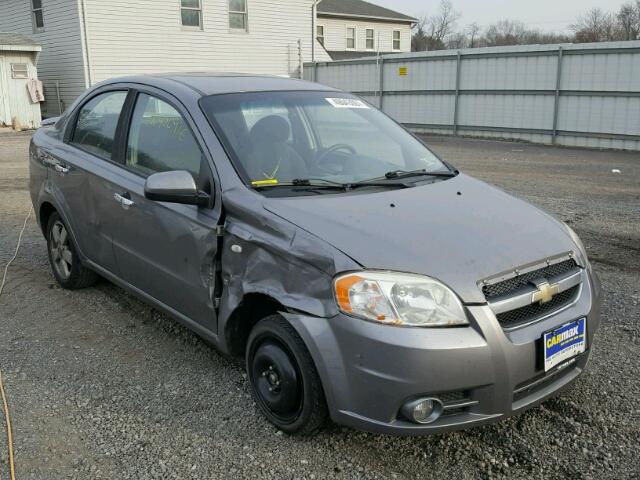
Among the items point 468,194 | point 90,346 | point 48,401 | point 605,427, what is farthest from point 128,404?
point 605,427

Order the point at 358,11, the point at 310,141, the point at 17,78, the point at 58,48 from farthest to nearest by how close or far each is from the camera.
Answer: the point at 358,11, the point at 58,48, the point at 17,78, the point at 310,141

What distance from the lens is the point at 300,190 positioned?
329cm

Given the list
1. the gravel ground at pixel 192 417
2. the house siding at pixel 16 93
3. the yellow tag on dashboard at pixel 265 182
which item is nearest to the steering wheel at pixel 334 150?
the yellow tag on dashboard at pixel 265 182

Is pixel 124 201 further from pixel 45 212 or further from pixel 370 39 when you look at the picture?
pixel 370 39

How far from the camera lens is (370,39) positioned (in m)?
36.2

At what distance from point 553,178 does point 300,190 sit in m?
8.61

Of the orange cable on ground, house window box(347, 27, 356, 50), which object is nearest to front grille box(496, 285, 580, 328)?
the orange cable on ground

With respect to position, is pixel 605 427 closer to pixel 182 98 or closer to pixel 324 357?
pixel 324 357

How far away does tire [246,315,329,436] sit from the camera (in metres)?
2.79

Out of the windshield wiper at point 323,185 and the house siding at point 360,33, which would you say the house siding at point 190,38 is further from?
the windshield wiper at point 323,185

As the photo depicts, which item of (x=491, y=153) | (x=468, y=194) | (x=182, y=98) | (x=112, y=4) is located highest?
(x=112, y=4)

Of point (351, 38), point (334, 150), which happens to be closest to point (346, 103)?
point (334, 150)

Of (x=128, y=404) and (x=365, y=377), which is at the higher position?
(x=365, y=377)

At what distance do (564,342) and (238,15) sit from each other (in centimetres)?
2243
